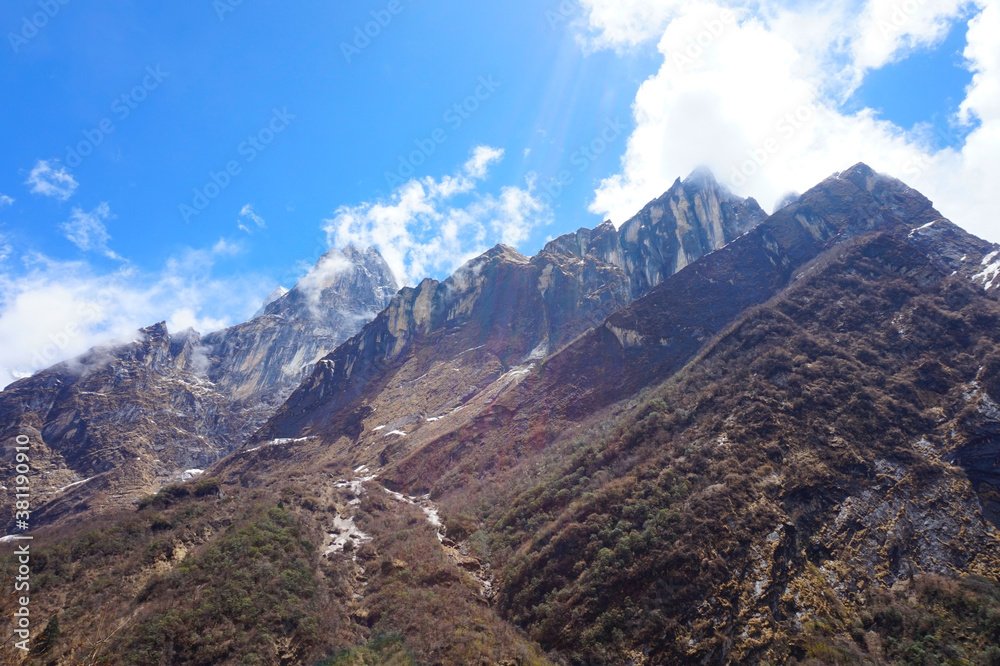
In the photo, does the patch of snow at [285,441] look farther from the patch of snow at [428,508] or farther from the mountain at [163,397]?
the patch of snow at [428,508]

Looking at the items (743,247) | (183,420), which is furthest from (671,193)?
(183,420)

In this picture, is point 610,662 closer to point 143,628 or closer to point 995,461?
point 143,628

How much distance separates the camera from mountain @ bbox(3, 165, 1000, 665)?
62.3ft

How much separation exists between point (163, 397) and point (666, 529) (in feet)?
443

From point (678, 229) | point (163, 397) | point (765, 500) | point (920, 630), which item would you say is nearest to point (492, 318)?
point (678, 229)

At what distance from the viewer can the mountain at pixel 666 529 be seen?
62.3ft

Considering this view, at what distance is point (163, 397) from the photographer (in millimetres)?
115938

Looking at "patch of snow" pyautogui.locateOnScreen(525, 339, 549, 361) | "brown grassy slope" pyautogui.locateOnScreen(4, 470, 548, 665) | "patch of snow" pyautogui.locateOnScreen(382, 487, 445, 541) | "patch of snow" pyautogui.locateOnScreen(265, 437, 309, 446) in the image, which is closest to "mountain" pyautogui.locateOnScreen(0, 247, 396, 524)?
"patch of snow" pyautogui.locateOnScreen(265, 437, 309, 446)

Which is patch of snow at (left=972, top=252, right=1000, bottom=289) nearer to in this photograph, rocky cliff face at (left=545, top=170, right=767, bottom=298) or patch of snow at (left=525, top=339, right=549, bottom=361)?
rocky cliff face at (left=545, top=170, right=767, bottom=298)

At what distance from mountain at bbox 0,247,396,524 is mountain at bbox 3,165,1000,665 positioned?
6663cm

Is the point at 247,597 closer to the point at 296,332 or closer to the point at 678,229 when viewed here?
the point at 678,229

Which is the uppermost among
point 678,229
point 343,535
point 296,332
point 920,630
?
point 296,332

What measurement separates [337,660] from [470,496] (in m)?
26.2

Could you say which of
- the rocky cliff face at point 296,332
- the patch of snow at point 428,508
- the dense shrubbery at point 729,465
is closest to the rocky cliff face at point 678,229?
the dense shrubbery at point 729,465
